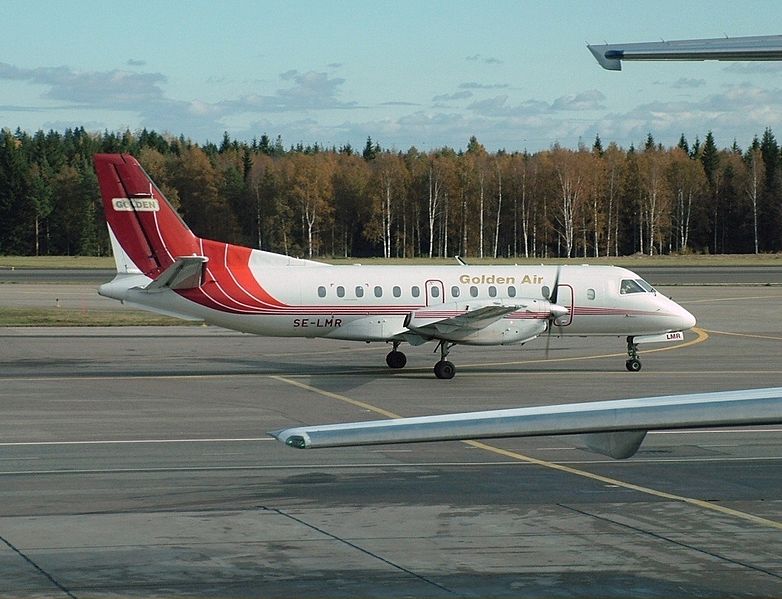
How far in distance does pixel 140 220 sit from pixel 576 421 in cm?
2806

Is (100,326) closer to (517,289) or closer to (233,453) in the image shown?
(517,289)

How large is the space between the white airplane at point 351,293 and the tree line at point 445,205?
98.0m

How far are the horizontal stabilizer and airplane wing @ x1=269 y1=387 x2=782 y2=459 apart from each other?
25159 millimetres

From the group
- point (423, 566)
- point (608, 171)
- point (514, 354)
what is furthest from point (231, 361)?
point (608, 171)

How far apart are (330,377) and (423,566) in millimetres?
20826

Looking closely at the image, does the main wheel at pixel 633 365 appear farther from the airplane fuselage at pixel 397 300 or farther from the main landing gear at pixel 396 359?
the main landing gear at pixel 396 359

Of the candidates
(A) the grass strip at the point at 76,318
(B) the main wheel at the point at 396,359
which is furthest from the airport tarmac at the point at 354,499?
(A) the grass strip at the point at 76,318

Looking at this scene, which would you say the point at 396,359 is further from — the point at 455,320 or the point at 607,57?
the point at 607,57

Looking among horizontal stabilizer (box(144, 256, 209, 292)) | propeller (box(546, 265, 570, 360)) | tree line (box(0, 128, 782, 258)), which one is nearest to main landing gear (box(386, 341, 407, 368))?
propeller (box(546, 265, 570, 360))

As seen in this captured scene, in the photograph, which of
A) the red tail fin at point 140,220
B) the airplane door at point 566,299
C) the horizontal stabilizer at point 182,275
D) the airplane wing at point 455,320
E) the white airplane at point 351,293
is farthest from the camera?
the airplane door at point 566,299

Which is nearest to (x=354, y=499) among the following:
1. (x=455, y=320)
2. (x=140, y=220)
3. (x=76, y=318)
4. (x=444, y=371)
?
(x=455, y=320)

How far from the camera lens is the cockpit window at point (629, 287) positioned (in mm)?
35406

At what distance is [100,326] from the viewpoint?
51.2m

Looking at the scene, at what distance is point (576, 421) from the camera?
7.22 meters
